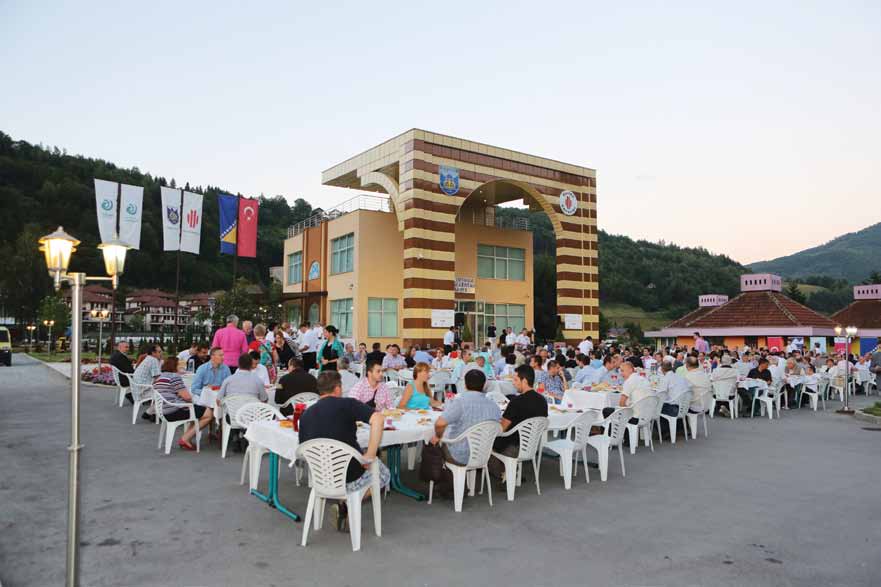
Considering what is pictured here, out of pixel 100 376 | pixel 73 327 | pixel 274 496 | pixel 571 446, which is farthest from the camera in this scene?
A: pixel 100 376

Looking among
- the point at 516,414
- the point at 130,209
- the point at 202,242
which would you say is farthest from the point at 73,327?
the point at 202,242

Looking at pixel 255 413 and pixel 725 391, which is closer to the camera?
pixel 255 413

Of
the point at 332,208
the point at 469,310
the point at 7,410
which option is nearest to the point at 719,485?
the point at 7,410

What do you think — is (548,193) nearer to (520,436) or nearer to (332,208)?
(332,208)

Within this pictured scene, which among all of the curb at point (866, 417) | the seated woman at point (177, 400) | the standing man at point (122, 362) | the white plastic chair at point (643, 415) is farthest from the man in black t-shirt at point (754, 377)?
the standing man at point (122, 362)

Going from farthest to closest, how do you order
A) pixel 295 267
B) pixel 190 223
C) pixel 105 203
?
pixel 295 267 → pixel 190 223 → pixel 105 203

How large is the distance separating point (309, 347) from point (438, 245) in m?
10.9

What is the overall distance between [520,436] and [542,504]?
70 cm

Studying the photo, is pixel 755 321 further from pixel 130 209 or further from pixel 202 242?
pixel 202 242

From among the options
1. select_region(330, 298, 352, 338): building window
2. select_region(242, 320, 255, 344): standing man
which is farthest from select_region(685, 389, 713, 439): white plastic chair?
select_region(330, 298, 352, 338): building window

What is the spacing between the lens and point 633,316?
257 ft

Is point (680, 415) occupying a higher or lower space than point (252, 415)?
lower

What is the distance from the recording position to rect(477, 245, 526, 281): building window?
3014cm

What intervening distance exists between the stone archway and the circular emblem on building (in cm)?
9
